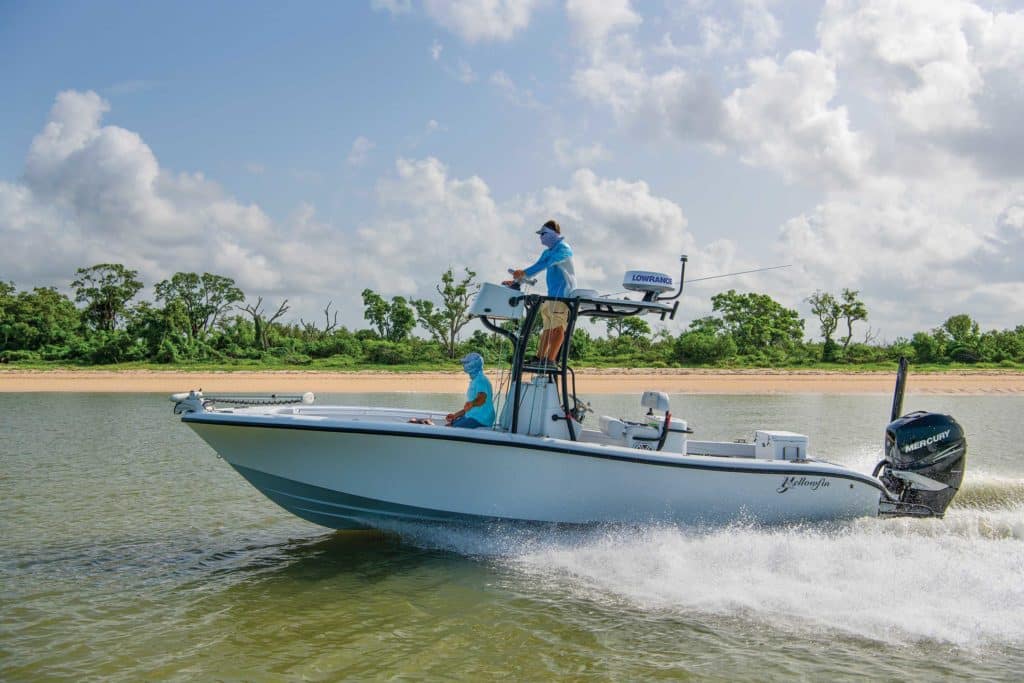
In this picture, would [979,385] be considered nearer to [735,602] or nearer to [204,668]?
[735,602]

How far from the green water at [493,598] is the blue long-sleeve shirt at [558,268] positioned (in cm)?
220

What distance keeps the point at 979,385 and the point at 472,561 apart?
36.2 metres

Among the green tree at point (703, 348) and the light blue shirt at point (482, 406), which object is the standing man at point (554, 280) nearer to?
the light blue shirt at point (482, 406)

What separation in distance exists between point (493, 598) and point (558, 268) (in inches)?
117

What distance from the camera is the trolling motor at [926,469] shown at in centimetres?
752

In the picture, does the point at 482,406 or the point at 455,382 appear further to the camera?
the point at 455,382

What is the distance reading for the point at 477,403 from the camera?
7156 millimetres

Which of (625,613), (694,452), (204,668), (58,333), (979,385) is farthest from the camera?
(58,333)

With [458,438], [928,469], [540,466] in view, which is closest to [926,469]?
[928,469]

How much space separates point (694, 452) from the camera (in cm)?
827

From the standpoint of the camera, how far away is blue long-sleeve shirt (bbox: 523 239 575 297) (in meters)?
7.16

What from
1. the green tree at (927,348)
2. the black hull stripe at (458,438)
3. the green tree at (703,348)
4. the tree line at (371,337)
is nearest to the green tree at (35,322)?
the tree line at (371,337)

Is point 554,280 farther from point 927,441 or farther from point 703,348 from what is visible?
point 703,348

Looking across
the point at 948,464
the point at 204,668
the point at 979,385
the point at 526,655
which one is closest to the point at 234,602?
the point at 204,668
